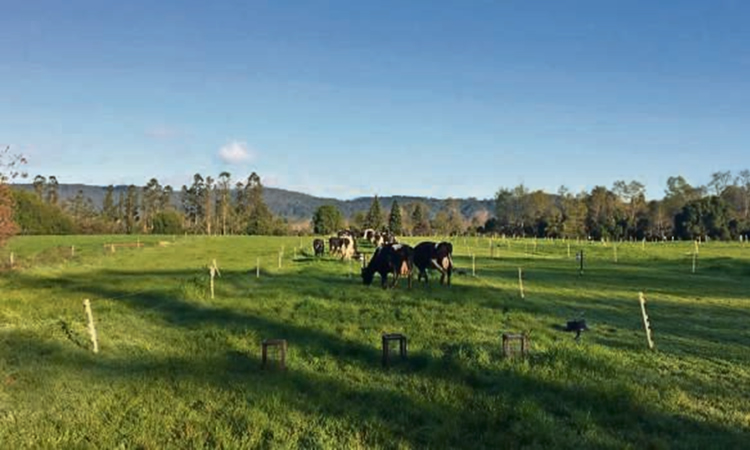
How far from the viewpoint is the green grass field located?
9367 millimetres

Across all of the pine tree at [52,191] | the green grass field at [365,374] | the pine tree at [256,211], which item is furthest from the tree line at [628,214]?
the pine tree at [52,191]

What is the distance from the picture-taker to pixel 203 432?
9.34 metres

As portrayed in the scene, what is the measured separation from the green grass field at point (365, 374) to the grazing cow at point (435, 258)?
4.12 meters

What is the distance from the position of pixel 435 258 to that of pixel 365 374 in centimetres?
1532

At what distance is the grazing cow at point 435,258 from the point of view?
27109 mm

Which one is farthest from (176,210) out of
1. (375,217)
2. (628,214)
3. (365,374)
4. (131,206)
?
(365,374)

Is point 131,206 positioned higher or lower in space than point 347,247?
higher

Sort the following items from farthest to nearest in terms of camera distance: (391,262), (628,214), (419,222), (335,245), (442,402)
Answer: (419,222) → (628,214) → (335,245) → (391,262) → (442,402)

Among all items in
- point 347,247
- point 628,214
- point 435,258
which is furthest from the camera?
point 628,214

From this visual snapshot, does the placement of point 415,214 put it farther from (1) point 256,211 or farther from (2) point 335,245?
(2) point 335,245

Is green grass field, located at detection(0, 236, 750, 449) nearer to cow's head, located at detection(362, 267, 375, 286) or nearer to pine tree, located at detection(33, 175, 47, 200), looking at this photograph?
cow's head, located at detection(362, 267, 375, 286)

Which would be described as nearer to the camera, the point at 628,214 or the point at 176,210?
the point at 628,214

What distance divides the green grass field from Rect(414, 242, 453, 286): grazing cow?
4.12 meters

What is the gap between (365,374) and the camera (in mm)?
12391
